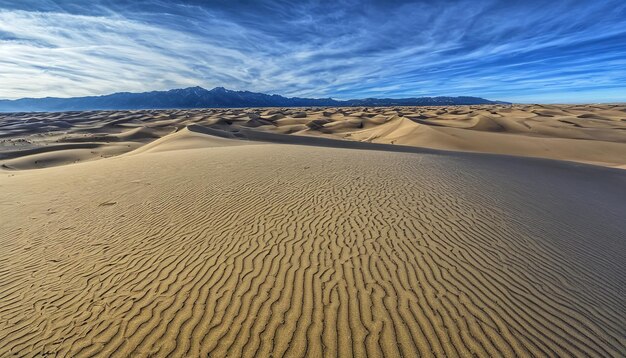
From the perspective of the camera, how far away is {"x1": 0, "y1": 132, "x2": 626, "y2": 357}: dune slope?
386 centimetres

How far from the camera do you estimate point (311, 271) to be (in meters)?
5.21

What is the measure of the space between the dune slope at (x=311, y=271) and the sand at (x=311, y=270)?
3cm

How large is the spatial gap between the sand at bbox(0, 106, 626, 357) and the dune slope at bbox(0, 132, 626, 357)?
3cm

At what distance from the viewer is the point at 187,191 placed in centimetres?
992

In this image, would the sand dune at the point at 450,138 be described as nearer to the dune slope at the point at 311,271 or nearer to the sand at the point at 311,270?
the sand at the point at 311,270

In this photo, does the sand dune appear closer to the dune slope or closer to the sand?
the sand

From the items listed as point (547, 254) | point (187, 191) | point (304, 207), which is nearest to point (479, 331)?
point (547, 254)

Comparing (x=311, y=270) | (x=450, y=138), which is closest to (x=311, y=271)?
(x=311, y=270)

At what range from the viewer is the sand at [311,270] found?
3.87 metres

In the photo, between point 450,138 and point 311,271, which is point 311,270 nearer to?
point 311,271

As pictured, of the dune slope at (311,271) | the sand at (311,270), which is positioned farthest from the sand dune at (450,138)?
the dune slope at (311,271)

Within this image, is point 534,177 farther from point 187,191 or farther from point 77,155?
point 77,155

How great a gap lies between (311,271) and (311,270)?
0.03 m

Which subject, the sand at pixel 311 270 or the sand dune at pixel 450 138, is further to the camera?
the sand dune at pixel 450 138
